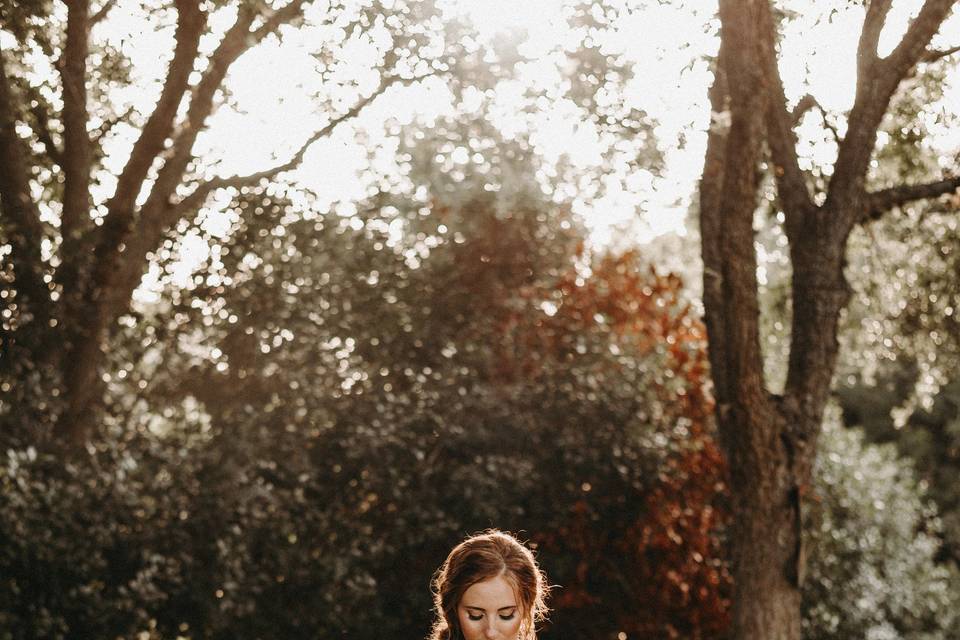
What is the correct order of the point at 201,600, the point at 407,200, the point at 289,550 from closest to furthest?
the point at 201,600 < the point at 289,550 < the point at 407,200

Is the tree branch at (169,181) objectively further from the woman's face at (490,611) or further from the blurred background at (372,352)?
the woman's face at (490,611)

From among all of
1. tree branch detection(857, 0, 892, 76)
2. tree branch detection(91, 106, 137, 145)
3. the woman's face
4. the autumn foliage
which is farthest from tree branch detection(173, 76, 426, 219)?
the woman's face

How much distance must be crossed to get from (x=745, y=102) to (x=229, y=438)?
4.89 m

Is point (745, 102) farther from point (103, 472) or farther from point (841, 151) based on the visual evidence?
point (103, 472)

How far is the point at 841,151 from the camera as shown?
7.92 metres

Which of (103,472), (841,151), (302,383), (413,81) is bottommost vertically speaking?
(103,472)

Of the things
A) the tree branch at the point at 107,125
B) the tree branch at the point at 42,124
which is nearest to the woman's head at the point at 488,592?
the tree branch at the point at 42,124

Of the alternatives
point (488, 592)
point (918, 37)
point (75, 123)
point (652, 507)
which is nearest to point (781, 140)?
point (918, 37)

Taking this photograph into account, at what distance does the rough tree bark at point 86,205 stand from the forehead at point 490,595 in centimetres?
532

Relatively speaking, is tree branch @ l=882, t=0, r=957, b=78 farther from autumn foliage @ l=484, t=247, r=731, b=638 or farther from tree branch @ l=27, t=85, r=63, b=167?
tree branch @ l=27, t=85, r=63, b=167

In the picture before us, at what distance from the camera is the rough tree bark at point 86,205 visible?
857cm

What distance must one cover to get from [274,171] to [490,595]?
6937mm

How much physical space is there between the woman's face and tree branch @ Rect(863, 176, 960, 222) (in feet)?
17.3

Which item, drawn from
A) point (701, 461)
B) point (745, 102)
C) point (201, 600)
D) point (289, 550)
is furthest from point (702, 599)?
point (745, 102)
